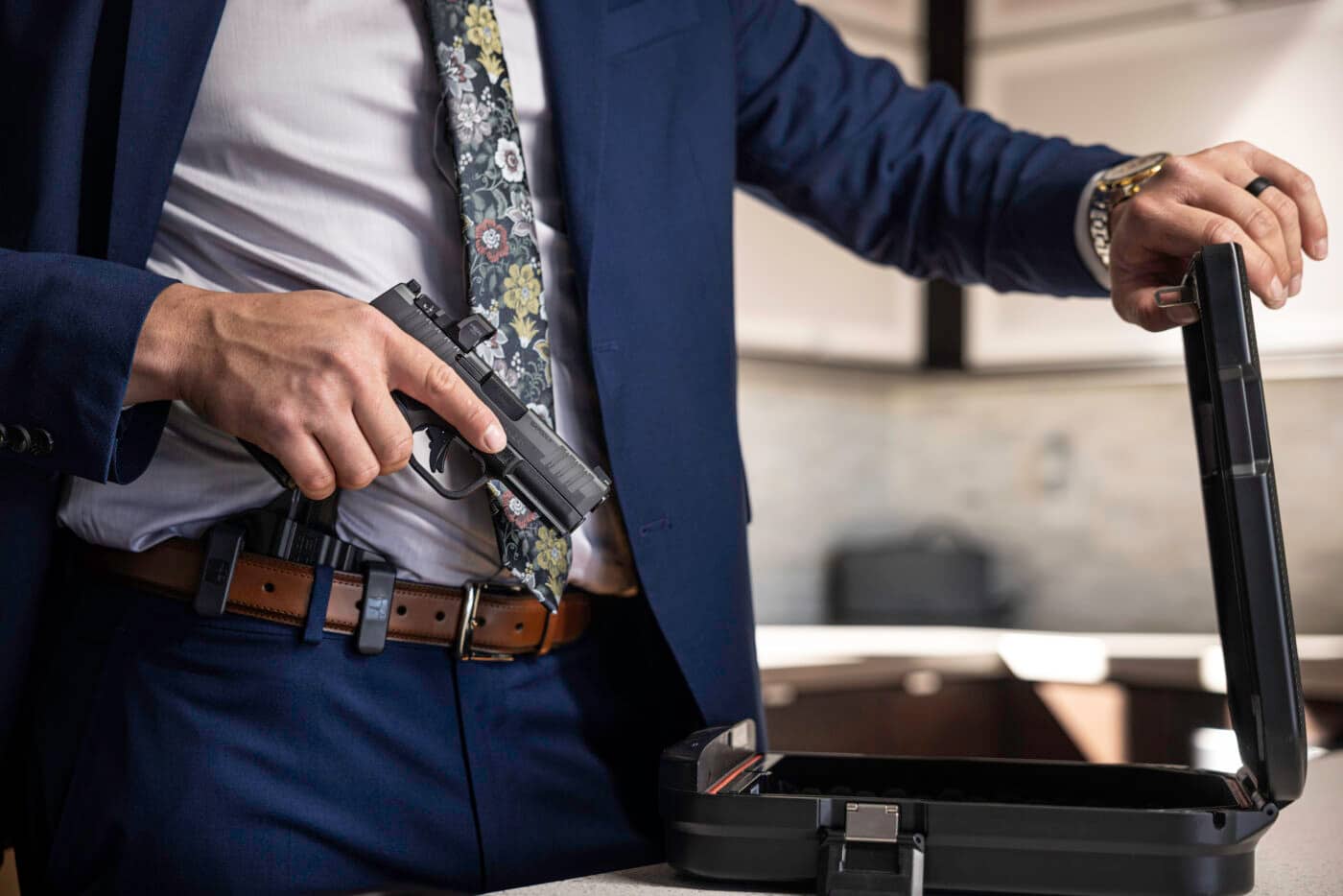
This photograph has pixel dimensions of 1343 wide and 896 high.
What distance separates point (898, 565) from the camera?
9.61ft

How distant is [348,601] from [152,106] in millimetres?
380

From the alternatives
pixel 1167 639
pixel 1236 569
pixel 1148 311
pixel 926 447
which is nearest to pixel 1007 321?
pixel 926 447

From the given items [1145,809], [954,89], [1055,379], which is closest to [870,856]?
[1145,809]

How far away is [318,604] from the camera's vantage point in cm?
84

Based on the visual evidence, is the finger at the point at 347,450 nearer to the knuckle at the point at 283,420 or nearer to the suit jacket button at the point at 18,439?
the knuckle at the point at 283,420

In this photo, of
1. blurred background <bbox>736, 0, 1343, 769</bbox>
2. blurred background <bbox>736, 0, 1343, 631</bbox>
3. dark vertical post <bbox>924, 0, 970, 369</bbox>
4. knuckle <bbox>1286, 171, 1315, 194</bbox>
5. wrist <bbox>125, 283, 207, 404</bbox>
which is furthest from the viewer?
dark vertical post <bbox>924, 0, 970, 369</bbox>

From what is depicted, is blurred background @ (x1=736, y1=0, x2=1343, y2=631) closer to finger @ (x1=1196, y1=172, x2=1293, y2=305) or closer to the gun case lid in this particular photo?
finger @ (x1=1196, y1=172, x2=1293, y2=305)

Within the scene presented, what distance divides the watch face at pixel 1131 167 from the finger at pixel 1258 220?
68 mm

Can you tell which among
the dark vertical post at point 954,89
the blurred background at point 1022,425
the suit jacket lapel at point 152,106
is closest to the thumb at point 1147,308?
the suit jacket lapel at point 152,106

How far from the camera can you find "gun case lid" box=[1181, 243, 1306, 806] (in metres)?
0.64

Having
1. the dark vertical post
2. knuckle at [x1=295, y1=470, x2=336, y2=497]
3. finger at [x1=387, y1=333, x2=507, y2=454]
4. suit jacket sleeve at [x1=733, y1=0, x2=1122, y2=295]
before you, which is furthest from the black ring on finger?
the dark vertical post

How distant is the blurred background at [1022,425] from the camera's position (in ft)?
8.14

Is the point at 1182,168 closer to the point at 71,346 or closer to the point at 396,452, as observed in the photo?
the point at 396,452

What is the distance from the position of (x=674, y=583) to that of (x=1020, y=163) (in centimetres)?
50
